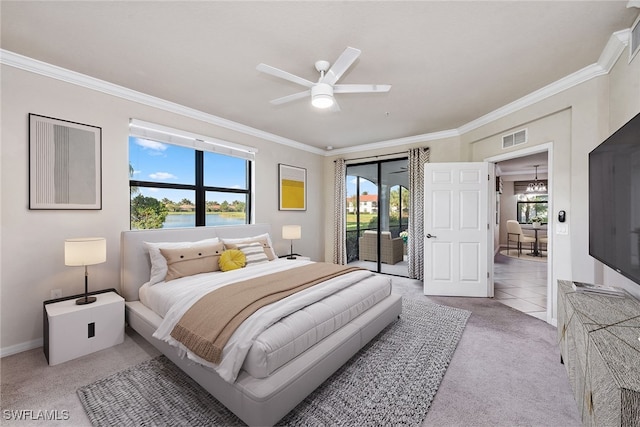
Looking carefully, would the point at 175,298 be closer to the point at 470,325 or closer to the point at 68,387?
the point at 68,387

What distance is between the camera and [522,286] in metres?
4.67

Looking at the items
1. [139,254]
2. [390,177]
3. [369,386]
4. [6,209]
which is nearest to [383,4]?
[369,386]

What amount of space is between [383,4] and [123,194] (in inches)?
126

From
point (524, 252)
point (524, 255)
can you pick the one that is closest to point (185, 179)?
point (524, 255)

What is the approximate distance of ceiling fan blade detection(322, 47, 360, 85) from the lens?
1895mm

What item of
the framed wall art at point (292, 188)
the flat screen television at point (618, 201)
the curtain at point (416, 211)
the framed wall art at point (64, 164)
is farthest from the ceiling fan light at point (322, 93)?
the curtain at point (416, 211)

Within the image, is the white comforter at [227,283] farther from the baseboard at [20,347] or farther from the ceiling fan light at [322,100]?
the ceiling fan light at [322,100]

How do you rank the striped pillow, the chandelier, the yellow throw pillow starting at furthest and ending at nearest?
1. the chandelier
2. the striped pillow
3. the yellow throw pillow

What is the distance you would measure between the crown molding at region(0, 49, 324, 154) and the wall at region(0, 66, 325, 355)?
5 centimetres

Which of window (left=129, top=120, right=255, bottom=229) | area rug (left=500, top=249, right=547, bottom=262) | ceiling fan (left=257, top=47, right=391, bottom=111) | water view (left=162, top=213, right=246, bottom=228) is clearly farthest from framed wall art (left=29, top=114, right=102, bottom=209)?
area rug (left=500, top=249, right=547, bottom=262)

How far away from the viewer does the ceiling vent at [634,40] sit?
6.39 feet

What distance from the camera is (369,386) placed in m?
1.98

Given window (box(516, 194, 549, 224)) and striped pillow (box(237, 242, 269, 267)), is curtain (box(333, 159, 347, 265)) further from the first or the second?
window (box(516, 194, 549, 224))

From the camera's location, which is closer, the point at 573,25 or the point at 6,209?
the point at 573,25
